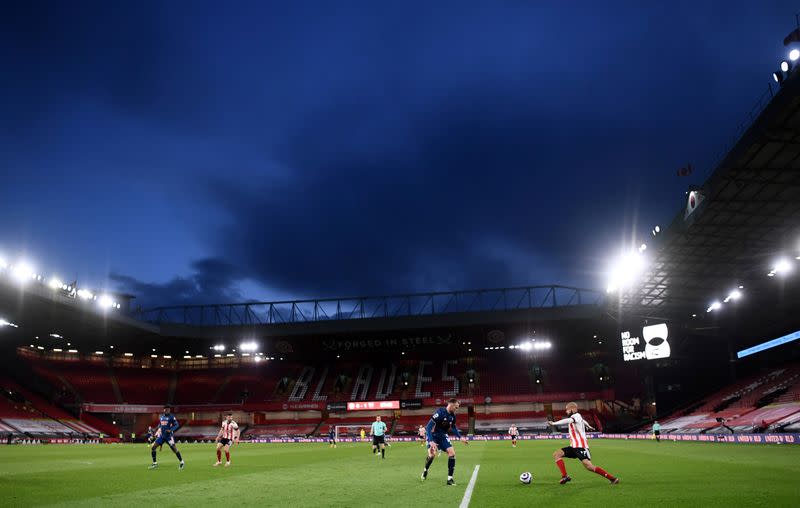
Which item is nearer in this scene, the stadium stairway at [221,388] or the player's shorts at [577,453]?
the player's shorts at [577,453]

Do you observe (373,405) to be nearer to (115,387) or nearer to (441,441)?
(115,387)

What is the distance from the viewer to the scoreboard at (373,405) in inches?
2854

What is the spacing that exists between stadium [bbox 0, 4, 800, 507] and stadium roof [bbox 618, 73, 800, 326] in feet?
0.51

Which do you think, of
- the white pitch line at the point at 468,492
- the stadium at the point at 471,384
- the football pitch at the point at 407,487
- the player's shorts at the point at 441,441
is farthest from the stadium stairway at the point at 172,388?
the player's shorts at the point at 441,441

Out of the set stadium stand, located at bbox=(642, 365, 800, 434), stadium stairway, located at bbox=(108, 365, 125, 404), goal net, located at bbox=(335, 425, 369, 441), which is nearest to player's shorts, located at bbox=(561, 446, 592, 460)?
stadium stand, located at bbox=(642, 365, 800, 434)

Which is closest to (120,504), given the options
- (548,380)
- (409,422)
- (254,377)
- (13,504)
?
(13,504)

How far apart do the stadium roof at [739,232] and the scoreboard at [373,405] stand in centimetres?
3276

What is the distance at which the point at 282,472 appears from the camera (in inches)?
766

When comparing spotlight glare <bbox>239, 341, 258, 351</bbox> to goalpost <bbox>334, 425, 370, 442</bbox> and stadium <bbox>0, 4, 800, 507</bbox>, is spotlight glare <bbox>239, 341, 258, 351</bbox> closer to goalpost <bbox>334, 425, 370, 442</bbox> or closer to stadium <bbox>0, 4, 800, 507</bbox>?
stadium <bbox>0, 4, 800, 507</bbox>

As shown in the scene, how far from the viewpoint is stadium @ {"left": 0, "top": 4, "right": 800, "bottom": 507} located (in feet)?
49.9

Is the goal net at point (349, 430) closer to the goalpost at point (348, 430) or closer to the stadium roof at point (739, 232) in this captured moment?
the goalpost at point (348, 430)

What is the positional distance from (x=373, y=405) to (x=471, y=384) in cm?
1345

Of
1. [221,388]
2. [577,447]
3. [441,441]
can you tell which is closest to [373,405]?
[221,388]

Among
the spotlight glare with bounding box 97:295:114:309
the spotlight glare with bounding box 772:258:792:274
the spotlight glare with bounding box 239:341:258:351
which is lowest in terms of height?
the spotlight glare with bounding box 772:258:792:274
